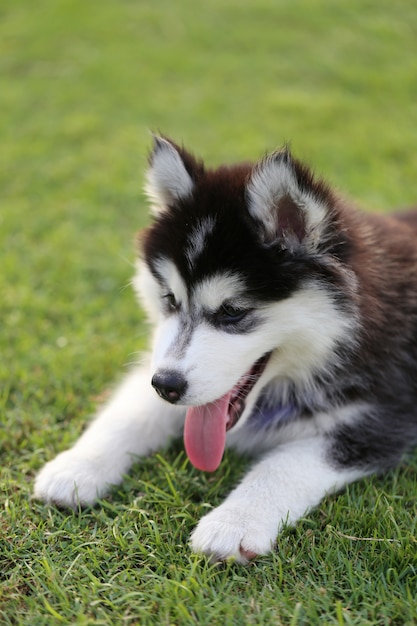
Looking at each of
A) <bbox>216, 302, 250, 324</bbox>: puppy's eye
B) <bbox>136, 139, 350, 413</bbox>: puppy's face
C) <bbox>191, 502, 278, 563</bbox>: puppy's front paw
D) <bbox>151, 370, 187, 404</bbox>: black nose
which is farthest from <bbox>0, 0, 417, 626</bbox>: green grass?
<bbox>216, 302, 250, 324</bbox>: puppy's eye

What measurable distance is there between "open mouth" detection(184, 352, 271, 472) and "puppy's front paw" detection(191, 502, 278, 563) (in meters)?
0.32

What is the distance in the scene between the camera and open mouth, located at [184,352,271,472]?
2902mm

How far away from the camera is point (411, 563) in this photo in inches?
95.7

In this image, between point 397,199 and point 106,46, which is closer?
point 397,199

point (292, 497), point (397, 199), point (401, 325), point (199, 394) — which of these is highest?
point (199, 394)

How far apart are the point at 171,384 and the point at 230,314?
0.41m

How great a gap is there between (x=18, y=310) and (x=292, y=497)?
247cm

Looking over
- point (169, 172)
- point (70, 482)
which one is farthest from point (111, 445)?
point (169, 172)

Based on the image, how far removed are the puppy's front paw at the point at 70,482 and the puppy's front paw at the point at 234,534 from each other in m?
0.55

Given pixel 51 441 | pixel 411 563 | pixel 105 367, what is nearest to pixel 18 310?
pixel 105 367

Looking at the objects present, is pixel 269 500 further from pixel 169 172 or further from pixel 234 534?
pixel 169 172

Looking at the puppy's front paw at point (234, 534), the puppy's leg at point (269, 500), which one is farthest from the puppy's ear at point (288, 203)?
the puppy's front paw at point (234, 534)

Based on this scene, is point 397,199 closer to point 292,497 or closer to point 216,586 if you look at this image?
point 292,497

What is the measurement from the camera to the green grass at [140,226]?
7.73ft
